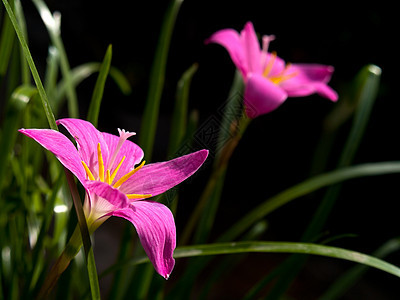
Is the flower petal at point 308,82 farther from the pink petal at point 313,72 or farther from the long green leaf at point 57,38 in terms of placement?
the long green leaf at point 57,38

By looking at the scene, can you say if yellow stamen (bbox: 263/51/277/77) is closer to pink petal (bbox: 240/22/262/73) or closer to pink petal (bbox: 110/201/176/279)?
pink petal (bbox: 240/22/262/73)

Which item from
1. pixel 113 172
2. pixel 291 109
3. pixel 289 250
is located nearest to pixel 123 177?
pixel 113 172

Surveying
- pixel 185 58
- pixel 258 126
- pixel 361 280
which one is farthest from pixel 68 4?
pixel 361 280

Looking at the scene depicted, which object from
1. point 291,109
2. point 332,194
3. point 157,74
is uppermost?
point 157,74

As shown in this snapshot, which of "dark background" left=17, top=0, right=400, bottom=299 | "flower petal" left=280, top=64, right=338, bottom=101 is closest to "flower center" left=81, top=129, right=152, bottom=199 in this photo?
"flower petal" left=280, top=64, right=338, bottom=101

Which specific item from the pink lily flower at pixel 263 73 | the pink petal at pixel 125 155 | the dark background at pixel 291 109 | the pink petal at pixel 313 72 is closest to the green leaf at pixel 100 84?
the pink petal at pixel 125 155

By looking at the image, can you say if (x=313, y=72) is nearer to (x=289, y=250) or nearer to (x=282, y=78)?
(x=282, y=78)
